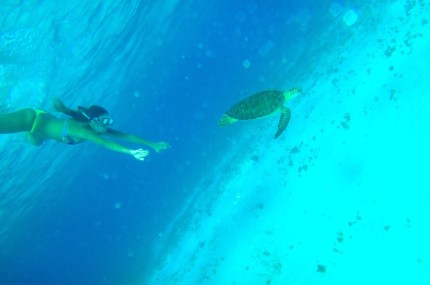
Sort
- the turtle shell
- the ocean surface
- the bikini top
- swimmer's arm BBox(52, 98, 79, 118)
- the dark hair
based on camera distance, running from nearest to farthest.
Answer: the turtle shell
the dark hair
swimmer's arm BBox(52, 98, 79, 118)
the bikini top
the ocean surface

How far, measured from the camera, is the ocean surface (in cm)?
918

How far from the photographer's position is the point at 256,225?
41.0 feet

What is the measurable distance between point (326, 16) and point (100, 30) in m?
11.7

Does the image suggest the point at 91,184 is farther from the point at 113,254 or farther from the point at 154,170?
the point at 154,170

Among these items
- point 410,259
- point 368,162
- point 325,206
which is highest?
point 368,162

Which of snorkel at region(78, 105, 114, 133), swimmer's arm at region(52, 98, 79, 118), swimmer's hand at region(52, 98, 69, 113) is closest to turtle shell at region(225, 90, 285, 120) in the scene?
snorkel at region(78, 105, 114, 133)

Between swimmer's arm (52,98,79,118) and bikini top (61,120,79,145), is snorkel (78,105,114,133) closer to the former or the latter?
swimmer's arm (52,98,79,118)

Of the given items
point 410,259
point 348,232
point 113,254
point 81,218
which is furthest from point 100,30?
point 81,218

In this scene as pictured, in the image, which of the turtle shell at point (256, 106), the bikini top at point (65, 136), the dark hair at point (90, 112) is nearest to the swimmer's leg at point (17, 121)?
the bikini top at point (65, 136)

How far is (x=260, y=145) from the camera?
47.1ft

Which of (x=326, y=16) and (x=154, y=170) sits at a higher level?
(x=326, y=16)

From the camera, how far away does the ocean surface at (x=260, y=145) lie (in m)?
9.18

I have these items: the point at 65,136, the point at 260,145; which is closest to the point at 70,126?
the point at 65,136

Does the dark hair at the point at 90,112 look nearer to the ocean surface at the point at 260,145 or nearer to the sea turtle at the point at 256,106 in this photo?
the sea turtle at the point at 256,106
